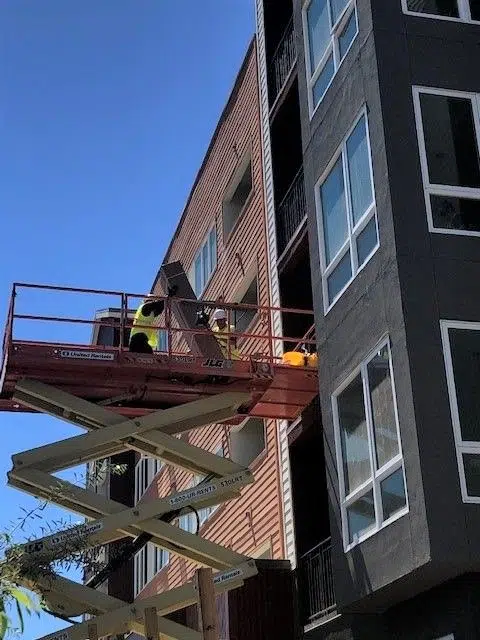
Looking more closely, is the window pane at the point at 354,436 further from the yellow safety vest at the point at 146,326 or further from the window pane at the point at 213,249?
the window pane at the point at 213,249

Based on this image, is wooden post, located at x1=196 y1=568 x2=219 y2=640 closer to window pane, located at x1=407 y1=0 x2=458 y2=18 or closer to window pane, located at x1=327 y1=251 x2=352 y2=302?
window pane, located at x1=327 y1=251 x2=352 y2=302

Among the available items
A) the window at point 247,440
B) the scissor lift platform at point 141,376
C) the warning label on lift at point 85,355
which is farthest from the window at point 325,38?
the window at point 247,440

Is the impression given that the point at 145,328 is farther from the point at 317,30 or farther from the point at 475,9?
the point at 475,9

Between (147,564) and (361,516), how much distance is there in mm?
18978

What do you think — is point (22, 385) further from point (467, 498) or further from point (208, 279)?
point (208, 279)

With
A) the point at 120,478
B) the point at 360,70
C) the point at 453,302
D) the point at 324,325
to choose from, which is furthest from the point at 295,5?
the point at 120,478

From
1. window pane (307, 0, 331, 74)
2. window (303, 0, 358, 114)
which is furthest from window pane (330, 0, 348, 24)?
window pane (307, 0, 331, 74)

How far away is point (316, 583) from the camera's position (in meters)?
14.3

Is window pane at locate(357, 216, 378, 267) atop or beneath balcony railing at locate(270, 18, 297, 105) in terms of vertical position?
beneath

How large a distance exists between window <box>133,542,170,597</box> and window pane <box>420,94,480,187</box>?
55.5ft

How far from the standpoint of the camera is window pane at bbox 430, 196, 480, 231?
11.9 metres

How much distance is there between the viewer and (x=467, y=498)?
10.2 metres

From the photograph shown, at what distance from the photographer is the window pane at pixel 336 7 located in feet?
48.0

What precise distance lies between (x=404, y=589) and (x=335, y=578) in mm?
1515
